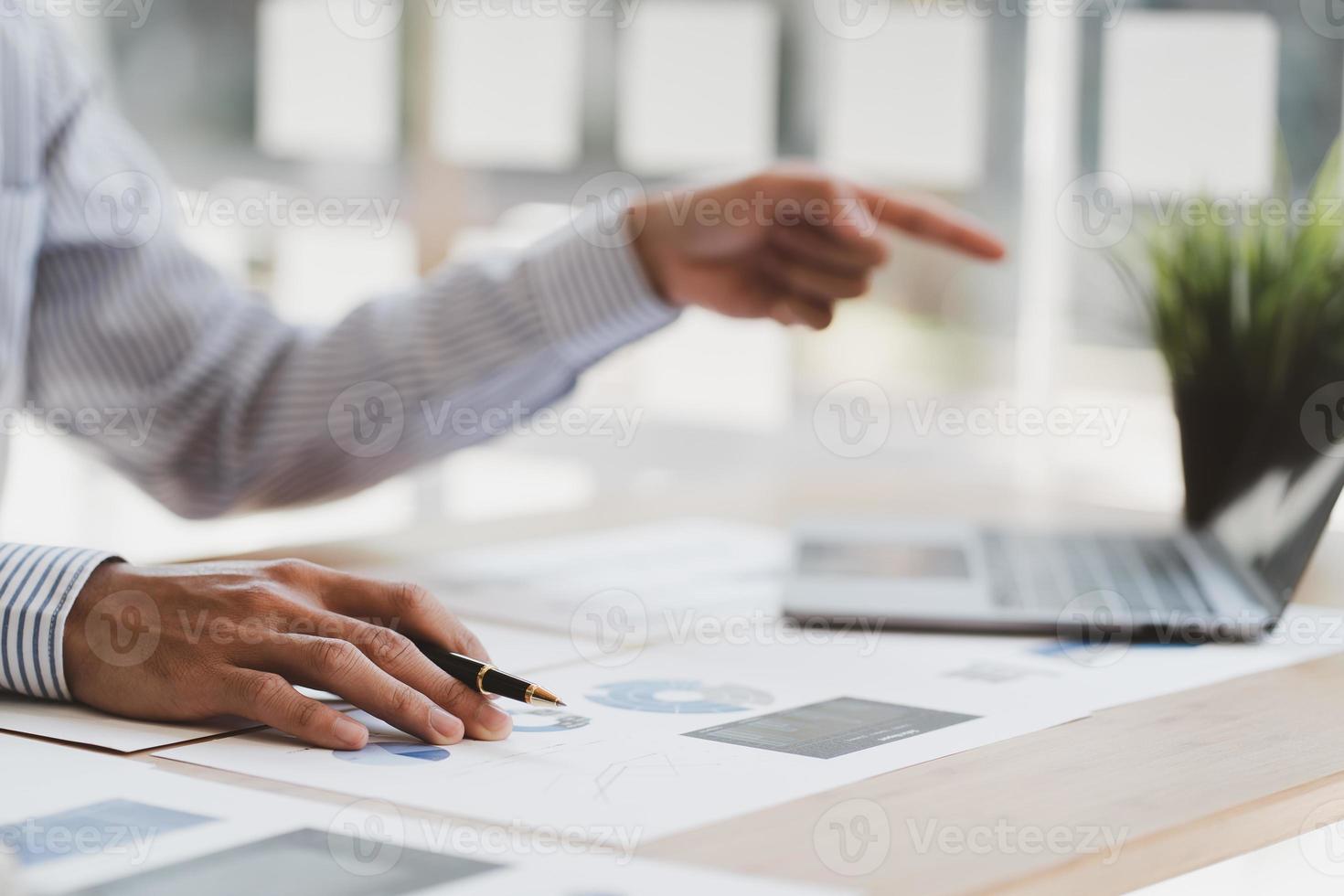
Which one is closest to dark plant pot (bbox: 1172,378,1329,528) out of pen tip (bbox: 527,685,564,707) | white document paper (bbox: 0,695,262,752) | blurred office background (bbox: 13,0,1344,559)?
pen tip (bbox: 527,685,564,707)

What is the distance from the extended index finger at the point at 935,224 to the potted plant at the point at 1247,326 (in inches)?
6.1

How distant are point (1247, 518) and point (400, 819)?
687mm

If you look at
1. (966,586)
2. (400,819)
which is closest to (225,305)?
(966,586)

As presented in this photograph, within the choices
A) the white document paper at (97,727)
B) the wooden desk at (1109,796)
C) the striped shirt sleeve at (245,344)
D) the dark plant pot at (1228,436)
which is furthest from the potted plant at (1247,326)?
the white document paper at (97,727)

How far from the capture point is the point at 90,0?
269cm

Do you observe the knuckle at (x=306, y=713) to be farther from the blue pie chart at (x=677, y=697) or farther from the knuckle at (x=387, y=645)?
the blue pie chart at (x=677, y=697)

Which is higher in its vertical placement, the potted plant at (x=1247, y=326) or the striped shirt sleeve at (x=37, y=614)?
the potted plant at (x=1247, y=326)

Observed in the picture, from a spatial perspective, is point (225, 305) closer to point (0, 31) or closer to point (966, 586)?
point (0, 31)

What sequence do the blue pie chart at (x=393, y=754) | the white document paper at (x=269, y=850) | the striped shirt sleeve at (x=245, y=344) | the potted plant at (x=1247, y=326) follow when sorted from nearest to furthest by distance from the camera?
the white document paper at (x=269, y=850) < the blue pie chart at (x=393, y=754) < the potted plant at (x=1247, y=326) < the striped shirt sleeve at (x=245, y=344)

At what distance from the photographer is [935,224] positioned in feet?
3.41

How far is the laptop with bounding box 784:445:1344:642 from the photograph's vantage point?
33.7 inches

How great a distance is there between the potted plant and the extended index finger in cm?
15

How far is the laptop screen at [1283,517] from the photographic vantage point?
85 centimetres

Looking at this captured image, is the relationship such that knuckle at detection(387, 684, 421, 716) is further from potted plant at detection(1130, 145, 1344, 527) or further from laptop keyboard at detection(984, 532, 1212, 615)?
potted plant at detection(1130, 145, 1344, 527)
